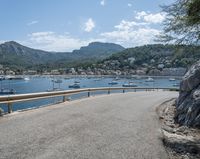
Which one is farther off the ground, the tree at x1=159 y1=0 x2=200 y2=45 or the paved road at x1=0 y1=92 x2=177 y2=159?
the tree at x1=159 y1=0 x2=200 y2=45

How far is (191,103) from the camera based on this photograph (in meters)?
11.8

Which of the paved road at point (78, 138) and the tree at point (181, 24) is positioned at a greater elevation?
the tree at point (181, 24)

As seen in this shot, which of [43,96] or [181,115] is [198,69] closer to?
[181,115]

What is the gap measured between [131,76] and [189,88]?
14730cm

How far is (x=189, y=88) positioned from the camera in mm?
13414

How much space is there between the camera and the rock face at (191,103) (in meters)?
10.4

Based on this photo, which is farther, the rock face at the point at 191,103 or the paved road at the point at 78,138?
the rock face at the point at 191,103

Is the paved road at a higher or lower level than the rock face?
lower

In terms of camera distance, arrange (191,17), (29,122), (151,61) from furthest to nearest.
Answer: (151,61) → (29,122) → (191,17)

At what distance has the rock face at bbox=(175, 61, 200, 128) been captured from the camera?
10.4 meters

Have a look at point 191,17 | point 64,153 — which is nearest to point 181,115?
point 191,17

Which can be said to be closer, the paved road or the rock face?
the paved road

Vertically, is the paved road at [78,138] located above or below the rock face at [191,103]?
below

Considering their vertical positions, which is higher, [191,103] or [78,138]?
[191,103]
